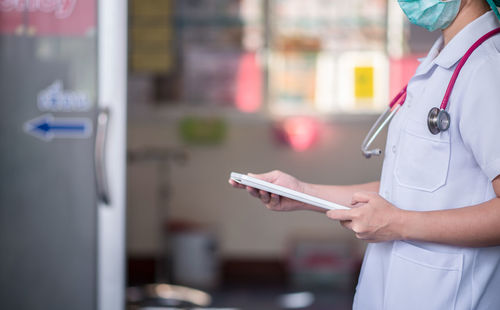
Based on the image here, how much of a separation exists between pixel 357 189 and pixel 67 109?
52.3 inches

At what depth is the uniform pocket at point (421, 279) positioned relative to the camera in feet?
3.87

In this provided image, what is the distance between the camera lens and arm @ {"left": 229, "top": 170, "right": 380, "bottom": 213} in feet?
4.40

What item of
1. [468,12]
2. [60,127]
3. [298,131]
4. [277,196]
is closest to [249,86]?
[298,131]

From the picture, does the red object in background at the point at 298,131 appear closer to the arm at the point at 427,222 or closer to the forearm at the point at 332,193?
the forearm at the point at 332,193

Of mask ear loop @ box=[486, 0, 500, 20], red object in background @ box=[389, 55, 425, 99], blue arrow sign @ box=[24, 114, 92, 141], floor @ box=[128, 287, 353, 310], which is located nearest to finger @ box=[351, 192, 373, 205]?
mask ear loop @ box=[486, 0, 500, 20]

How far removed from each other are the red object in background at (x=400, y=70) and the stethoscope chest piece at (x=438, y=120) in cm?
305

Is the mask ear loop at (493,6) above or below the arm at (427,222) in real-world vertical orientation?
above

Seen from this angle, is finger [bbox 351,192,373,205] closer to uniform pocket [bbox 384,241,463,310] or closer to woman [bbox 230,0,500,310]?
woman [bbox 230,0,500,310]

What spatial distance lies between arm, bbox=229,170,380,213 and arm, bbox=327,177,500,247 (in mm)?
195

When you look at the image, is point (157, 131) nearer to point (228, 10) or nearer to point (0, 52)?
point (228, 10)

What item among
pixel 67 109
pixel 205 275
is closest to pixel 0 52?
pixel 67 109

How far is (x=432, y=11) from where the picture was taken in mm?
1217

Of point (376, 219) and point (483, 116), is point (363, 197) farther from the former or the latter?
point (483, 116)

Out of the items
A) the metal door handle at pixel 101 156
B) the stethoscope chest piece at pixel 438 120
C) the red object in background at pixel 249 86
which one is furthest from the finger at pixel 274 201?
the red object in background at pixel 249 86
